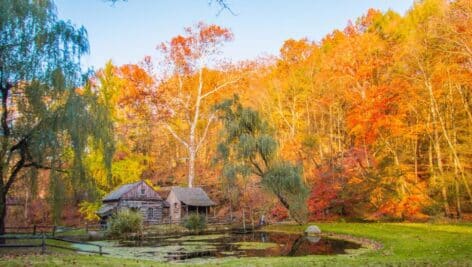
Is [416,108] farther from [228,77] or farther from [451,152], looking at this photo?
[228,77]

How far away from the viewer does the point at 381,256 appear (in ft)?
39.3

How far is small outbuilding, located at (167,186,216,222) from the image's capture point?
32.0m

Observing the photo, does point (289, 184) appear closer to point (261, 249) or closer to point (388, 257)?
point (261, 249)

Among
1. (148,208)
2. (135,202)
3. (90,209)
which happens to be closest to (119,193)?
(135,202)

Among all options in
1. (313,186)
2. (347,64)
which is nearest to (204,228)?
(313,186)

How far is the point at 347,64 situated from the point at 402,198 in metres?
10.5

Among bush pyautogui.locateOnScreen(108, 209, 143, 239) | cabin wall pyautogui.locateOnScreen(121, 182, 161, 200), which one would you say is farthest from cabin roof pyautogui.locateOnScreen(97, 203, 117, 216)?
bush pyautogui.locateOnScreen(108, 209, 143, 239)

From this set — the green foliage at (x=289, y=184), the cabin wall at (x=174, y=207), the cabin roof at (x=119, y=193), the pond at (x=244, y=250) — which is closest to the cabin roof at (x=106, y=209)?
the cabin roof at (x=119, y=193)

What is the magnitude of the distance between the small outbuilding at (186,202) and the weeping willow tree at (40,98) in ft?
58.2

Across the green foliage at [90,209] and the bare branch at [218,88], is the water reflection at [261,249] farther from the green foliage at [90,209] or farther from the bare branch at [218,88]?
the green foliage at [90,209]

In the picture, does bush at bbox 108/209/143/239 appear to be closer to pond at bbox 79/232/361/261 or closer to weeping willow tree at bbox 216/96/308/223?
weeping willow tree at bbox 216/96/308/223

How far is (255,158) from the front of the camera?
79.9 ft

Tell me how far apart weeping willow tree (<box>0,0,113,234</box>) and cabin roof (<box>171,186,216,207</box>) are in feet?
57.9

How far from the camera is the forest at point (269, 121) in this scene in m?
13.7
